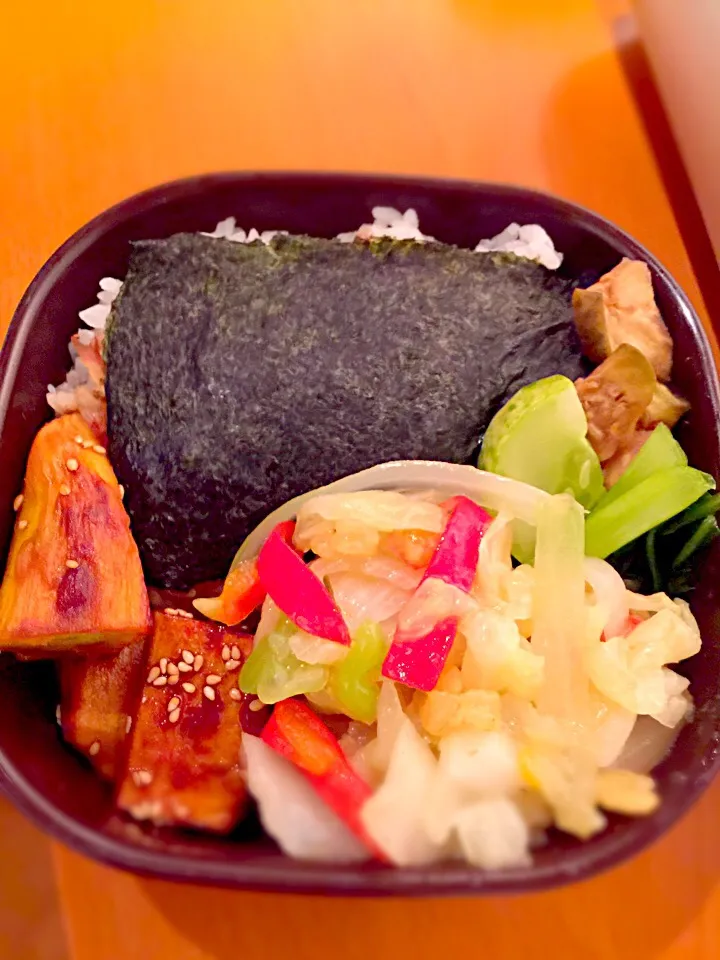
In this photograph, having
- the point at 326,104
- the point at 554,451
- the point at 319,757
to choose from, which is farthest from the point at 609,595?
the point at 326,104

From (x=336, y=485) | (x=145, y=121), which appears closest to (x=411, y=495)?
(x=336, y=485)

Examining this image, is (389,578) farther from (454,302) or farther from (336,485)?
(454,302)

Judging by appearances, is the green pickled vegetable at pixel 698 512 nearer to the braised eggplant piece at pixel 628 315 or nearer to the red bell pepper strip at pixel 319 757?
the braised eggplant piece at pixel 628 315

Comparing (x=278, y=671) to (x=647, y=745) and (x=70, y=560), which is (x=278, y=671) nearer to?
(x=70, y=560)

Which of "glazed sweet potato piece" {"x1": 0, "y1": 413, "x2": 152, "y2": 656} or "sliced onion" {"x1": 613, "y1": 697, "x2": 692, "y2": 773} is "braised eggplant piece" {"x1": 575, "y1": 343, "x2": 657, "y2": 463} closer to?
"sliced onion" {"x1": 613, "y1": 697, "x2": 692, "y2": 773}

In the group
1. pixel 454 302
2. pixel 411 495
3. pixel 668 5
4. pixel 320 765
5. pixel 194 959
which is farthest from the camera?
pixel 668 5
